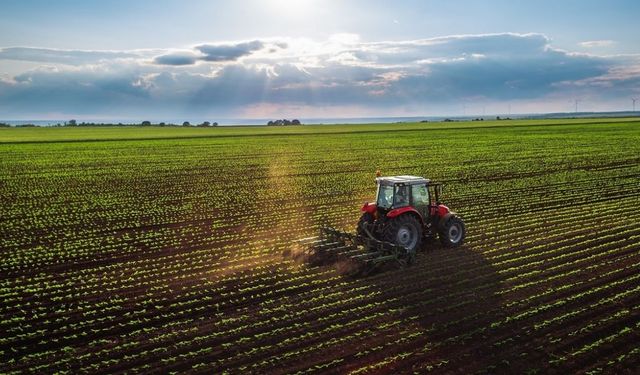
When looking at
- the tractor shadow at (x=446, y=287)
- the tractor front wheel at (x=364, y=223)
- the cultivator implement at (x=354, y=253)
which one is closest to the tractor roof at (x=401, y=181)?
the tractor front wheel at (x=364, y=223)

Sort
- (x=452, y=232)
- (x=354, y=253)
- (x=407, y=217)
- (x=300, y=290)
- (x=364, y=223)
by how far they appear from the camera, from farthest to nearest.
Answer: (x=452, y=232), (x=364, y=223), (x=407, y=217), (x=354, y=253), (x=300, y=290)

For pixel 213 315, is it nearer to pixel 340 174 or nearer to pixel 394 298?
pixel 394 298

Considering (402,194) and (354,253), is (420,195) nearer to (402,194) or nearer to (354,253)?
(402,194)

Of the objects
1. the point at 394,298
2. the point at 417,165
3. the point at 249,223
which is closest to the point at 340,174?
the point at 417,165

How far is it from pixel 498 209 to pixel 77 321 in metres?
15.5

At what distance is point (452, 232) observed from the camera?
14.7 meters

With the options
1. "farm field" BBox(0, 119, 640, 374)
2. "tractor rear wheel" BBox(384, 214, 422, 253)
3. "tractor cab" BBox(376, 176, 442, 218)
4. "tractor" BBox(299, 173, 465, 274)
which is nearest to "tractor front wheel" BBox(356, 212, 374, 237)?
"tractor" BBox(299, 173, 465, 274)

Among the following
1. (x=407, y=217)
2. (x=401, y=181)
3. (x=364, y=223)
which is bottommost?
(x=364, y=223)

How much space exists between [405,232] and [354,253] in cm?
142

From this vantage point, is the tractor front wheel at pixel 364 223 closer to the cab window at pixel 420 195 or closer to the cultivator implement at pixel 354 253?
the cultivator implement at pixel 354 253

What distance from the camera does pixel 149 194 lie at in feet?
86.3

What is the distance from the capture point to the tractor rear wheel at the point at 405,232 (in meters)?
13.4

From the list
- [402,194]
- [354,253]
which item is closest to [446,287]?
[354,253]

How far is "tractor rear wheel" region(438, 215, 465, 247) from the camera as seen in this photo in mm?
14430
